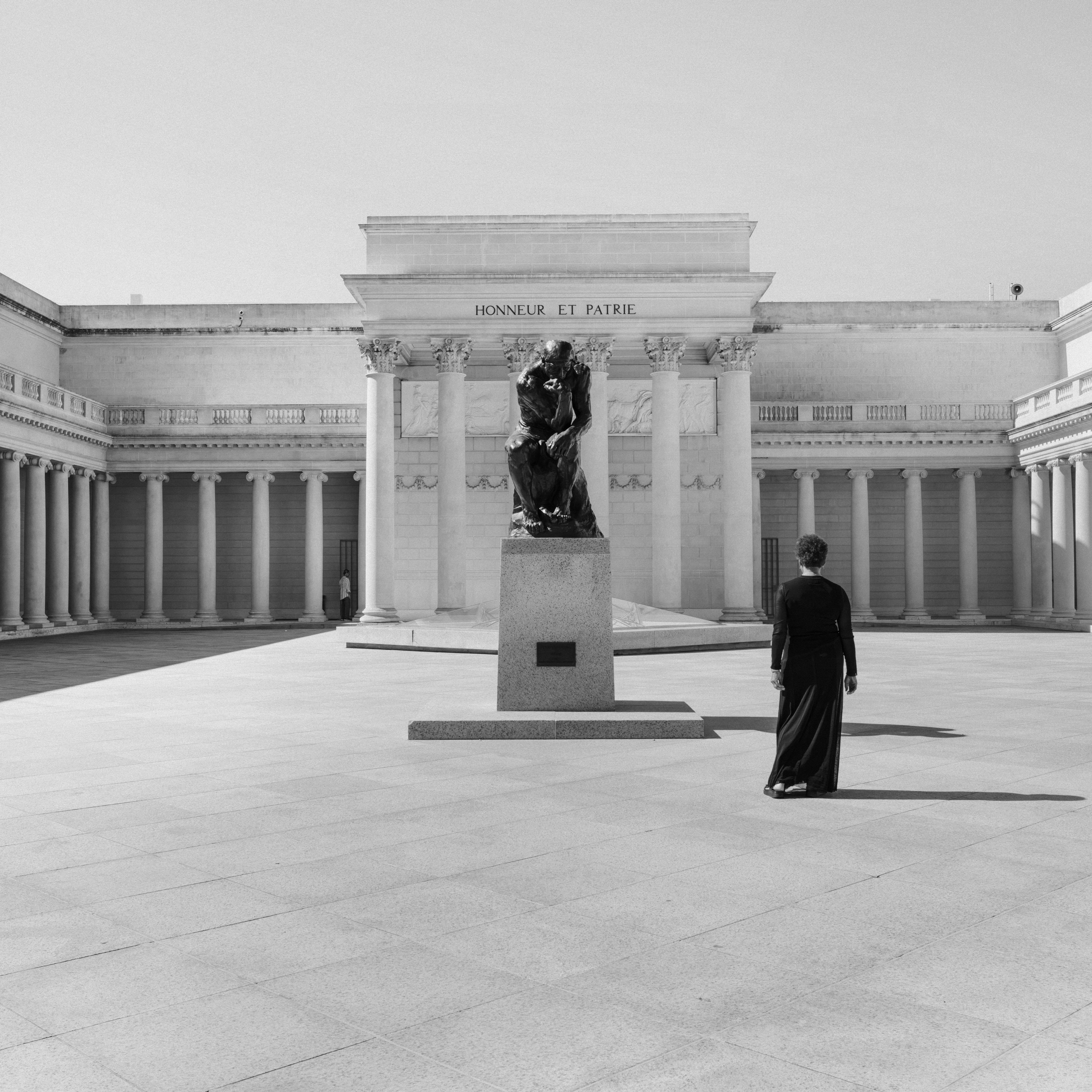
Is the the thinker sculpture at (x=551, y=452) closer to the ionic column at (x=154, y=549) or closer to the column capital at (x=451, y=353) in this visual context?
the column capital at (x=451, y=353)

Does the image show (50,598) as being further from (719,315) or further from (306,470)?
(719,315)

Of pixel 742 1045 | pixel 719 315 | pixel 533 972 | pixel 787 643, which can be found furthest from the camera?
pixel 719 315

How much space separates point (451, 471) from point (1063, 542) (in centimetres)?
2754

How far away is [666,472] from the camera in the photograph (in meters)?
52.3

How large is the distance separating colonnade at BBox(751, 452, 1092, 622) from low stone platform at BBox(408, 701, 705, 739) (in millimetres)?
42694

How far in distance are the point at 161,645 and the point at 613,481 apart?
23451 millimetres

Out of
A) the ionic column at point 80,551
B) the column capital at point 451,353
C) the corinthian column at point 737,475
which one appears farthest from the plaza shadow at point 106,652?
the corinthian column at point 737,475

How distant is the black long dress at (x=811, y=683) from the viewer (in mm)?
12406

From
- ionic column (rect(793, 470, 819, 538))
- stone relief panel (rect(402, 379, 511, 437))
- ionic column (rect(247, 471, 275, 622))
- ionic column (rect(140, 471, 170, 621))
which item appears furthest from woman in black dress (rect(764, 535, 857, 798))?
ionic column (rect(140, 471, 170, 621))

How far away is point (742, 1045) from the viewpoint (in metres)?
6.02

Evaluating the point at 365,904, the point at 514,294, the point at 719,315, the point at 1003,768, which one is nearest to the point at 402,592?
the point at 514,294

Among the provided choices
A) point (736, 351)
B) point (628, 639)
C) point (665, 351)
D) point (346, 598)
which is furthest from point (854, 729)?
point (346, 598)

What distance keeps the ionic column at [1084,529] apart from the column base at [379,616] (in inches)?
1158

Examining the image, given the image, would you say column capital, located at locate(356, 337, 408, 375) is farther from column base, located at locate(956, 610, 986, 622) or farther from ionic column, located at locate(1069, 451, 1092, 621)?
column base, located at locate(956, 610, 986, 622)
